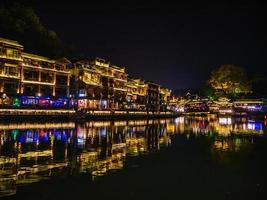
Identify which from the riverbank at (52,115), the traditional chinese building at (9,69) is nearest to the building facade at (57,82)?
the traditional chinese building at (9,69)

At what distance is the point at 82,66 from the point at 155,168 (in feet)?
200

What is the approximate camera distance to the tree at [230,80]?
109625 millimetres

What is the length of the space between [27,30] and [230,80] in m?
70.3

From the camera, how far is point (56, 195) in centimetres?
1025

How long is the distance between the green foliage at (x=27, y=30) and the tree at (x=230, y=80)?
57692mm

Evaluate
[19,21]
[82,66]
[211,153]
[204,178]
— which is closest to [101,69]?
[82,66]

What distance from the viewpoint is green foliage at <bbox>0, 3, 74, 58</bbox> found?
229 ft

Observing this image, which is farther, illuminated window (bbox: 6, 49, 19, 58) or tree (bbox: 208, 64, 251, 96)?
tree (bbox: 208, 64, 251, 96)

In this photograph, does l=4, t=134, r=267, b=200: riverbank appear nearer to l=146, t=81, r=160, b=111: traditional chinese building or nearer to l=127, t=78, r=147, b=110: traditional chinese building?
l=127, t=78, r=147, b=110: traditional chinese building

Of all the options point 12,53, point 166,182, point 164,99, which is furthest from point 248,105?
point 166,182

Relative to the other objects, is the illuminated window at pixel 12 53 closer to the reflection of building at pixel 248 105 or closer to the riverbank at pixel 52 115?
the riverbank at pixel 52 115

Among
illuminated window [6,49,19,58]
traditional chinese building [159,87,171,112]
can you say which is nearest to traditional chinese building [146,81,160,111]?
traditional chinese building [159,87,171,112]

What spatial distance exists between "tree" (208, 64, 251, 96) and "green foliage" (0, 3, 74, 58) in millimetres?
57692

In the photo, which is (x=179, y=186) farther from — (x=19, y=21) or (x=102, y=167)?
(x=19, y=21)
